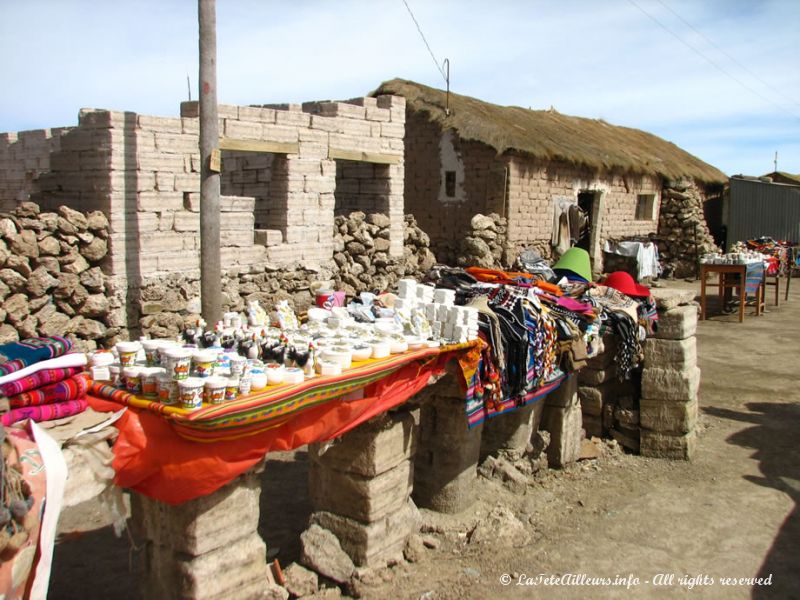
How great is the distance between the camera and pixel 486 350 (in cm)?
516

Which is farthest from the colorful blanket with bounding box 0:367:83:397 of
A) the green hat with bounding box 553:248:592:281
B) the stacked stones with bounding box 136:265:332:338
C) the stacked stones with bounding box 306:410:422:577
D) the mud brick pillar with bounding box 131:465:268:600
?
the green hat with bounding box 553:248:592:281

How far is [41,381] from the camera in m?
3.20

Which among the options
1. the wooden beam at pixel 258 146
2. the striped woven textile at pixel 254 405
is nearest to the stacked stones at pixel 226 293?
the wooden beam at pixel 258 146

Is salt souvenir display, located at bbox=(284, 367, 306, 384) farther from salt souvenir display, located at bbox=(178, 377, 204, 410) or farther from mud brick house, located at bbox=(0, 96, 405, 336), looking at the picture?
mud brick house, located at bbox=(0, 96, 405, 336)

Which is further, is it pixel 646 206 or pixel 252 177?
pixel 646 206

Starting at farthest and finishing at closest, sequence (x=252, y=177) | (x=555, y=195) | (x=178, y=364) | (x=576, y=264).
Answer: (x=555, y=195) < (x=252, y=177) < (x=576, y=264) < (x=178, y=364)

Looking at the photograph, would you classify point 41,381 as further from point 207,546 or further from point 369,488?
point 369,488

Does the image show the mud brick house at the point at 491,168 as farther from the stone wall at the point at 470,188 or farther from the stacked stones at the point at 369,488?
the stacked stones at the point at 369,488

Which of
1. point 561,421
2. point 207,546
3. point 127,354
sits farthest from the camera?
point 561,421

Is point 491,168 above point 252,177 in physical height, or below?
above

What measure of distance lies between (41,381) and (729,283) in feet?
45.2

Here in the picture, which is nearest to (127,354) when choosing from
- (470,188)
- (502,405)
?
(502,405)

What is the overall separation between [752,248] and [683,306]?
1473 centimetres

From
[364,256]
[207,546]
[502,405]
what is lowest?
[207,546]
